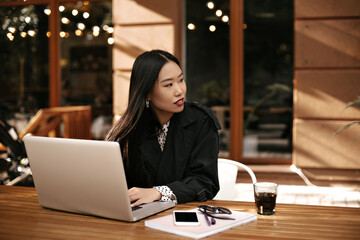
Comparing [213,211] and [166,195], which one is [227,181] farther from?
[213,211]

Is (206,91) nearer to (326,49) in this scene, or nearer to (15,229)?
(326,49)

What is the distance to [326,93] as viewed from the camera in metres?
5.03

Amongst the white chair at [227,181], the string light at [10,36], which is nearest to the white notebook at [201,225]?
the white chair at [227,181]

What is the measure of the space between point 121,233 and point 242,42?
4562 millimetres

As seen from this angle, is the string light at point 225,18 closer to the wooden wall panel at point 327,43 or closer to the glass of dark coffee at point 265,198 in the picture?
the wooden wall panel at point 327,43

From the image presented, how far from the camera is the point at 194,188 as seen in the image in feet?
5.76

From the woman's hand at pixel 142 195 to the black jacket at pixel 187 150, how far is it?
0.74 feet

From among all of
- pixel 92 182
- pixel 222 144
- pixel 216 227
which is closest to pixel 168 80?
pixel 92 182

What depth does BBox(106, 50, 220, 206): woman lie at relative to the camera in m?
1.92

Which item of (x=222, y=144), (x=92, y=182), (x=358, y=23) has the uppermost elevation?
(x=358, y=23)

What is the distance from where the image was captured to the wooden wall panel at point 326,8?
4922 mm

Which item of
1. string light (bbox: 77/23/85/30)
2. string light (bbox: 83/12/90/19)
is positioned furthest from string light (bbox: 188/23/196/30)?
string light (bbox: 77/23/85/30)

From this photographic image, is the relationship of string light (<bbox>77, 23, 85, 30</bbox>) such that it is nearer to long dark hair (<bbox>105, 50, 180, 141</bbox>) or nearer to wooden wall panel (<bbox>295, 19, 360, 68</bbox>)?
wooden wall panel (<bbox>295, 19, 360, 68</bbox>)

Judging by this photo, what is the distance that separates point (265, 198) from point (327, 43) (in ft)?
12.7
